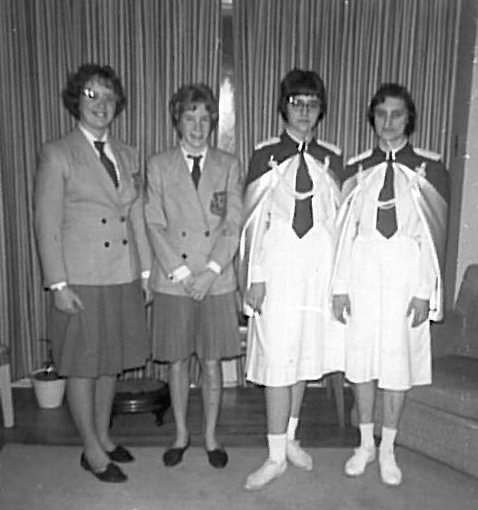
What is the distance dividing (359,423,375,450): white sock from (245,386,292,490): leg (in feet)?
1.02

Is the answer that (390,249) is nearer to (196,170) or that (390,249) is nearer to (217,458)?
(196,170)

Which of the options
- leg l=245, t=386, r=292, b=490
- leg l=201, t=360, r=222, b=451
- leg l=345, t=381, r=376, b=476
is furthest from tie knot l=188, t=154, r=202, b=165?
leg l=345, t=381, r=376, b=476

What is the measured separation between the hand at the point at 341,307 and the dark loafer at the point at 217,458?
2.49 ft

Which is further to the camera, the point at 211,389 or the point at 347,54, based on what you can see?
the point at 347,54

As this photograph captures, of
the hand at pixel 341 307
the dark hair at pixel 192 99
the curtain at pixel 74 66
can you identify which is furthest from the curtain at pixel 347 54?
the hand at pixel 341 307

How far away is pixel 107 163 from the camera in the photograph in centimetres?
249

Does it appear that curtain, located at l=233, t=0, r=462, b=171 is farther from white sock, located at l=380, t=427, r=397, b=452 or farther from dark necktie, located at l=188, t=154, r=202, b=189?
white sock, located at l=380, t=427, r=397, b=452

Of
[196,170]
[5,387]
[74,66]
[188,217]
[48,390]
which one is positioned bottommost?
[48,390]

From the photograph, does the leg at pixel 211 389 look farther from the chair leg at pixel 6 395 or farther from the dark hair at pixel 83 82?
the dark hair at pixel 83 82

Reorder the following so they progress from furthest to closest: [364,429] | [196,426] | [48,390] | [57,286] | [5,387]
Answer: [48,390], [196,426], [5,387], [364,429], [57,286]

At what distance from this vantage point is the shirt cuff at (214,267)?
251 centimetres

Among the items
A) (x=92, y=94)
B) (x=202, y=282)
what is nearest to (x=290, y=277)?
(x=202, y=282)

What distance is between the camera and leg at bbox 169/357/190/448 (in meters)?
2.62

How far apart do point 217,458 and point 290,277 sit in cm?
84
